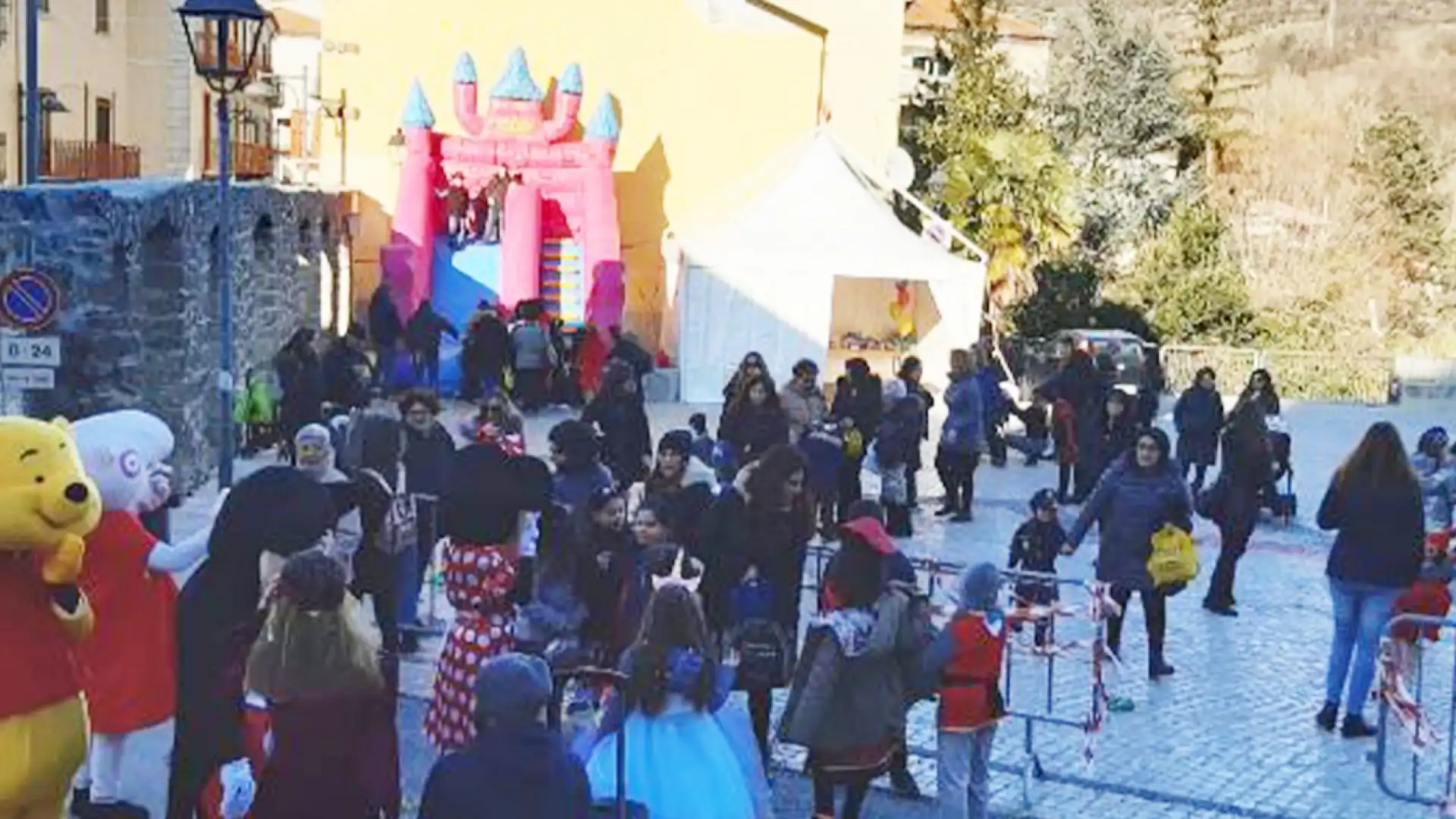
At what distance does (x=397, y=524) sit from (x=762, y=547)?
8.01ft

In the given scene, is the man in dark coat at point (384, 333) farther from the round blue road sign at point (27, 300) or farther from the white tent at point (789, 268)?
the round blue road sign at point (27, 300)

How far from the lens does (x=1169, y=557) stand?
1055cm

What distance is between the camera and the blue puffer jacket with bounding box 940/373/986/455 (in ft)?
53.3

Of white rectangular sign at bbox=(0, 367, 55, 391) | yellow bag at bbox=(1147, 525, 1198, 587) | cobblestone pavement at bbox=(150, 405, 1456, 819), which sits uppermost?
white rectangular sign at bbox=(0, 367, 55, 391)

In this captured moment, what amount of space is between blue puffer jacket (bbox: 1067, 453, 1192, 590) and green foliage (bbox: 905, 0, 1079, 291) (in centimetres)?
2042

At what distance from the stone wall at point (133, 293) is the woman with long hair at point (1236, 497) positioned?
787 centimetres

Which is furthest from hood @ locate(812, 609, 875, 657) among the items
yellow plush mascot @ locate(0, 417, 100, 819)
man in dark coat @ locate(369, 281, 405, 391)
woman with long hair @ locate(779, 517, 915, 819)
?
man in dark coat @ locate(369, 281, 405, 391)

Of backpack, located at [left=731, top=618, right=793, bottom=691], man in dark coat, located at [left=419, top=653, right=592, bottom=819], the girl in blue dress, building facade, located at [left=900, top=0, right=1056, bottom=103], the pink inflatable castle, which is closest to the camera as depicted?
man in dark coat, located at [left=419, top=653, right=592, bottom=819]

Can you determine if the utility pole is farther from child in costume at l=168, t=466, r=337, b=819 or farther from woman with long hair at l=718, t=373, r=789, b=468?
child in costume at l=168, t=466, r=337, b=819

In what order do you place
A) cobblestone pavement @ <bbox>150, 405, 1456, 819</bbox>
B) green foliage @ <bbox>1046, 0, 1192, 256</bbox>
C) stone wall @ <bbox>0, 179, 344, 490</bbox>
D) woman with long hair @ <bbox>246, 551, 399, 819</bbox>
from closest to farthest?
woman with long hair @ <bbox>246, 551, 399, 819</bbox> < cobblestone pavement @ <bbox>150, 405, 1456, 819</bbox> < stone wall @ <bbox>0, 179, 344, 490</bbox> < green foliage @ <bbox>1046, 0, 1192, 256</bbox>

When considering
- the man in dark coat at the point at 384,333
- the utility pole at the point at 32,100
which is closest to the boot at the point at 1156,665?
the utility pole at the point at 32,100

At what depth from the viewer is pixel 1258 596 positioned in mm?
14266

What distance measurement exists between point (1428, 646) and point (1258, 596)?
217 cm

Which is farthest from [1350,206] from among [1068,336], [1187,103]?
[1068,336]
